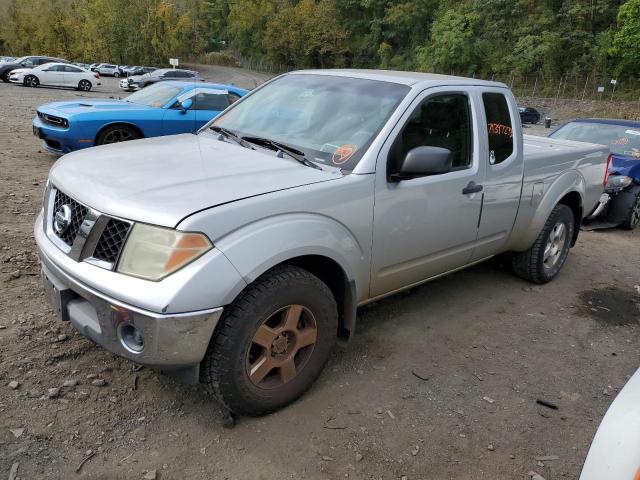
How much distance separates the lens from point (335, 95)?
12.0 feet

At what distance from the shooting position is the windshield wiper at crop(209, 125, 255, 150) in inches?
139

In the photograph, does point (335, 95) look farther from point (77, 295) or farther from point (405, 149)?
point (77, 295)

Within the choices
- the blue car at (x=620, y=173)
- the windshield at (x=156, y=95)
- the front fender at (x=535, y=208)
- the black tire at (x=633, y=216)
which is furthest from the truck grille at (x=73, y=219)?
the black tire at (x=633, y=216)

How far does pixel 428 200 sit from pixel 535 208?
5.58 feet

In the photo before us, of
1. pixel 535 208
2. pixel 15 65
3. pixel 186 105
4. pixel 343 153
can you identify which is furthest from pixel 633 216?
pixel 15 65

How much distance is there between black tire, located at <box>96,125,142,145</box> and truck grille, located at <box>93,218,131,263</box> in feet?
21.3

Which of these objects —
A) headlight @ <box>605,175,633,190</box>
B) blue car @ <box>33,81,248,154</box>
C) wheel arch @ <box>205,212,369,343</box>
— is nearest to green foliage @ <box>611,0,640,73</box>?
headlight @ <box>605,175,633,190</box>

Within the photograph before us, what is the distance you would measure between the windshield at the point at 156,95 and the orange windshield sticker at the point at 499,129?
6710 mm

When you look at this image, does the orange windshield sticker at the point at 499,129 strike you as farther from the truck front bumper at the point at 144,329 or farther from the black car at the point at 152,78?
the black car at the point at 152,78

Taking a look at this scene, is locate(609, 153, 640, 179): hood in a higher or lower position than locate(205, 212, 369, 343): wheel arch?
lower

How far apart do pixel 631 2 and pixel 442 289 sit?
2111 inches

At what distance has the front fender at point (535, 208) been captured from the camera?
4.57 metres

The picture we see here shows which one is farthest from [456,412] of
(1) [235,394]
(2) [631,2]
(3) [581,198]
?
(2) [631,2]

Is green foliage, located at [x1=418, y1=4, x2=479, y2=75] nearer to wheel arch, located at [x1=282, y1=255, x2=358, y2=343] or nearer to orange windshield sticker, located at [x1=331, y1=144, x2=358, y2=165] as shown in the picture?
orange windshield sticker, located at [x1=331, y1=144, x2=358, y2=165]
